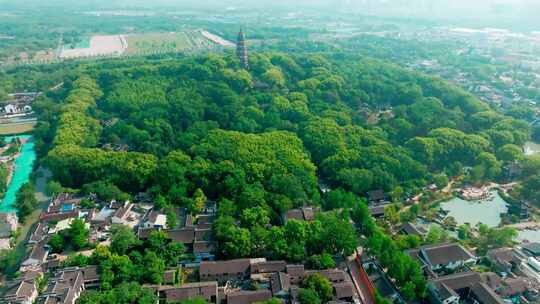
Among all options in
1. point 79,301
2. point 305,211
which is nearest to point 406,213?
point 305,211

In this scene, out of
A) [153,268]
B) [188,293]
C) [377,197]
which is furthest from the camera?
[377,197]

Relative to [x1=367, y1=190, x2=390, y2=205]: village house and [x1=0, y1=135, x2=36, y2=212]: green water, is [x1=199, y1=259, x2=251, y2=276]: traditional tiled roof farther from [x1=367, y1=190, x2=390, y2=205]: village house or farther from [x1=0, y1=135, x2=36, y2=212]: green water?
[x1=0, y1=135, x2=36, y2=212]: green water

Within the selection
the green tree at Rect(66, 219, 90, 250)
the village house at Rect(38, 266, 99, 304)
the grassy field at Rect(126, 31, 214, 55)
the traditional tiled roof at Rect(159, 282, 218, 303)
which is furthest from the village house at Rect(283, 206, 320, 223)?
the grassy field at Rect(126, 31, 214, 55)

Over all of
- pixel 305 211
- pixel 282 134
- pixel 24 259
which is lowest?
pixel 24 259

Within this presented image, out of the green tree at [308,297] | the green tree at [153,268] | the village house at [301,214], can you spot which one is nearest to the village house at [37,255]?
the green tree at [153,268]

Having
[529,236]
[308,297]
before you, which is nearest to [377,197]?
[529,236]

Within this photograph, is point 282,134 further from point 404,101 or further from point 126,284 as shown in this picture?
point 404,101

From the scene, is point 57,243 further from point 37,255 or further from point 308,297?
point 308,297
